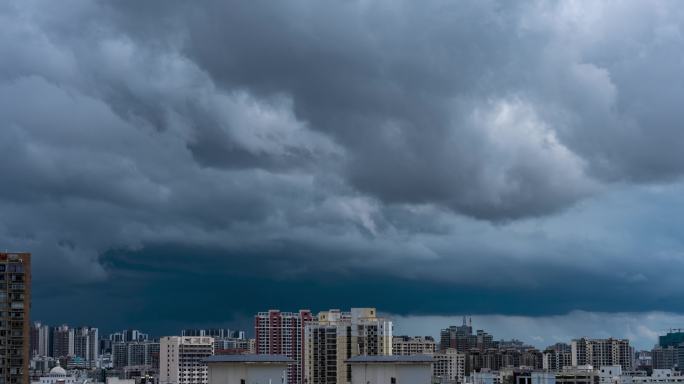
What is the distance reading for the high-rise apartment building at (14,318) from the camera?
59.0 m

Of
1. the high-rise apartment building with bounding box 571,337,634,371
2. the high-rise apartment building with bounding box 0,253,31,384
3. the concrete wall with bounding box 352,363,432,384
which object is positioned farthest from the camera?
the high-rise apartment building with bounding box 571,337,634,371

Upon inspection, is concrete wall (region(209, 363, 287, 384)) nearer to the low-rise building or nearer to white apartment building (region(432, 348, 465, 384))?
the low-rise building

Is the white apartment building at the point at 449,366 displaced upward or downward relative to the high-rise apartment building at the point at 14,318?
downward

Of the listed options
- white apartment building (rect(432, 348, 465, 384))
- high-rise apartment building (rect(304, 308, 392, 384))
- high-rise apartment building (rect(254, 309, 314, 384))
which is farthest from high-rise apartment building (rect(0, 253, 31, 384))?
white apartment building (rect(432, 348, 465, 384))

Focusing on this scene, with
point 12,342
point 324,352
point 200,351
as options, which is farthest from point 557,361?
point 12,342

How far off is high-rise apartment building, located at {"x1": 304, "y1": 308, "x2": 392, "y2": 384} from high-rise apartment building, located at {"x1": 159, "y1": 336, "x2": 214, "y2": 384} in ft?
98.9

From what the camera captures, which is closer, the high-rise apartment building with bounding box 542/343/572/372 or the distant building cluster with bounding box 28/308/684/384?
the distant building cluster with bounding box 28/308/684/384

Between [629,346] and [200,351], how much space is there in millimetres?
76470

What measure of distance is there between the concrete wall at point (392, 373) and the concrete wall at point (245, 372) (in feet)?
9.72

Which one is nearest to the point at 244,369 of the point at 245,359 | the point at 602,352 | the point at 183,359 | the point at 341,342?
the point at 245,359

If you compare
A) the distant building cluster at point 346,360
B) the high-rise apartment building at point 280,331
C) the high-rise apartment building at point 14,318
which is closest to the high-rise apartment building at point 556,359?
the distant building cluster at point 346,360

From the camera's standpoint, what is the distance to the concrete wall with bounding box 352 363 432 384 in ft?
108

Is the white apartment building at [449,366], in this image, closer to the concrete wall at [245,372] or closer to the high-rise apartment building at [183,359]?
the high-rise apartment building at [183,359]

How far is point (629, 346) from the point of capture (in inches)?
A: 6604
